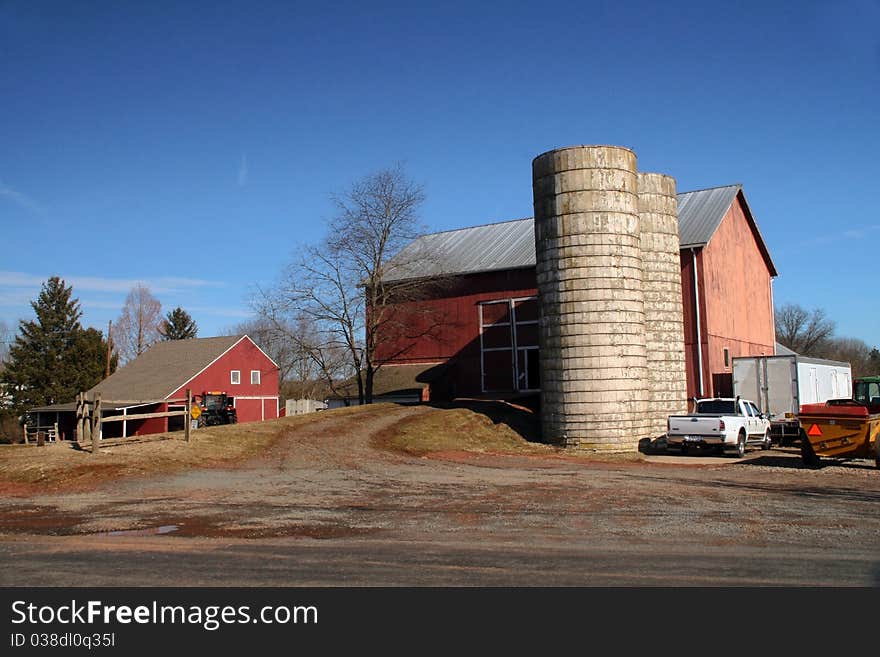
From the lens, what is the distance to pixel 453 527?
38.5ft

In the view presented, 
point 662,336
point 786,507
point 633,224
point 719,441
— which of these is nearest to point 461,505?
point 786,507

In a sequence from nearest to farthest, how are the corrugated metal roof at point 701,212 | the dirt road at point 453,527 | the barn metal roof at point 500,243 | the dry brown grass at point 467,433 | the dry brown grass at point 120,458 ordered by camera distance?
the dirt road at point 453,527 < the dry brown grass at point 120,458 < the dry brown grass at point 467,433 < the corrugated metal roof at point 701,212 < the barn metal roof at point 500,243

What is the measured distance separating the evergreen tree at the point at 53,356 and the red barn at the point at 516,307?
29312 mm

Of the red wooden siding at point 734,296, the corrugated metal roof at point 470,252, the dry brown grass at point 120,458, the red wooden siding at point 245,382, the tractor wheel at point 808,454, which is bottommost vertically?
the tractor wheel at point 808,454

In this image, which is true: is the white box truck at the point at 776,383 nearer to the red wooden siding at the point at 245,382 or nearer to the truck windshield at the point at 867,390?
the truck windshield at the point at 867,390

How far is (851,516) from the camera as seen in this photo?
12.5 meters

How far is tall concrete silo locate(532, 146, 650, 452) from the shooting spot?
2561 centimetres

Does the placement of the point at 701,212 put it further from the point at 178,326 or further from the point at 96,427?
the point at 178,326

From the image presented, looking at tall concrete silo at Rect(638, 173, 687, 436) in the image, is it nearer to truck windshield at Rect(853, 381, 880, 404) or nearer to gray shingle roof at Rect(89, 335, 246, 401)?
truck windshield at Rect(853, 381, 880, 404)

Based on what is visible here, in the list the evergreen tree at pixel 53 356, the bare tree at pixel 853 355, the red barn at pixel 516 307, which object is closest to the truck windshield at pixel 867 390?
the red barn at pixel 516 307

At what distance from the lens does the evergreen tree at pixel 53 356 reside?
57.5 metres

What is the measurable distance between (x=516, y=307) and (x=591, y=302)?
47.6 feet

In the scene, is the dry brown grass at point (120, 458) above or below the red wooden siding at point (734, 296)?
below
